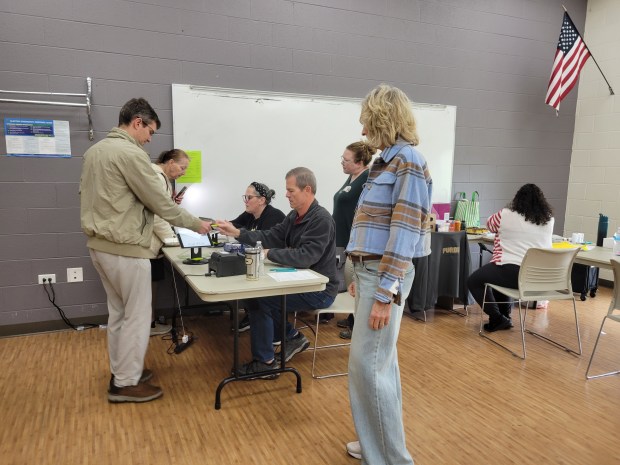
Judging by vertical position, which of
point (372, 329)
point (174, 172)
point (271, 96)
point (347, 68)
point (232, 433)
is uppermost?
point (347, 68)

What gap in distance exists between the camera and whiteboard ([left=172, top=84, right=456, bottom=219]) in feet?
12.8

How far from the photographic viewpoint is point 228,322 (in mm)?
3904

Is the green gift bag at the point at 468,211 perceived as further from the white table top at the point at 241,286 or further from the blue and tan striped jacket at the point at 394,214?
the blue and tan striped jacket at the point at 394,214

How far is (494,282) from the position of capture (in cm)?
360

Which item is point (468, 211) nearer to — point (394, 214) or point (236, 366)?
point (236, 366)

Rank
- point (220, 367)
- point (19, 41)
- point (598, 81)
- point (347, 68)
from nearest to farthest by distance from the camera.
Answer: point (220, 367)
point (19, 41)
point (347, 68)
point (598, 81)

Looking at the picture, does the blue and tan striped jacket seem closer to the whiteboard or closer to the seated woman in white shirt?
the seated woman in white shirt

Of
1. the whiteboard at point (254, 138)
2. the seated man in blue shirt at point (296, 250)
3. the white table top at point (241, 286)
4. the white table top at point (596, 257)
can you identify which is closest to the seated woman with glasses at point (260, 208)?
the seated man in blue shirt at point (296, 250)

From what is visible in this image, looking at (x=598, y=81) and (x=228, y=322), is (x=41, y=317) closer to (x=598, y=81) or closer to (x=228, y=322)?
(x=228, y=322)

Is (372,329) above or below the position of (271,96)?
below

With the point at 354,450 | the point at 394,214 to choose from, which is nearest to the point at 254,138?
the point at 394,214

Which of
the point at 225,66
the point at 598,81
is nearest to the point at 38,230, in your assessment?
the point at 225,66

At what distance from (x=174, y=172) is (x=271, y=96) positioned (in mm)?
1175

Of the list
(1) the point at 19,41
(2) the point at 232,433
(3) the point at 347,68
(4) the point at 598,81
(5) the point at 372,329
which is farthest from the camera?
(4) the point at 598,81
